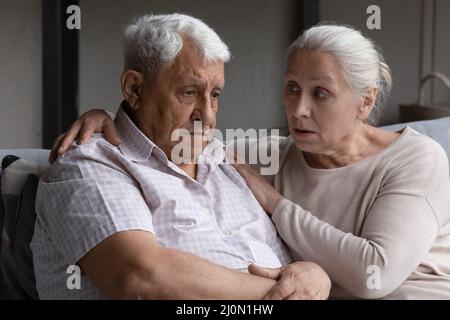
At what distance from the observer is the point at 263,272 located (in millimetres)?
1925

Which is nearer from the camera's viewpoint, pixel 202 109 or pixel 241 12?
pixel 202 109

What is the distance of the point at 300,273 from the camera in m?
1.96

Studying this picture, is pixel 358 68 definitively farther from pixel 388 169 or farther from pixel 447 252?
pixel 447 252

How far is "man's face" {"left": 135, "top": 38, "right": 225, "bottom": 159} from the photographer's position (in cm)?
204

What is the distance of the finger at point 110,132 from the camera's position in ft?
6.80

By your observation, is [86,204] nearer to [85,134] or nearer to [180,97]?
[85,134]

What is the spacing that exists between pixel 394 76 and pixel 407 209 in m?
3.76

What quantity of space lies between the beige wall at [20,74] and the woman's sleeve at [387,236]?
8.47ft

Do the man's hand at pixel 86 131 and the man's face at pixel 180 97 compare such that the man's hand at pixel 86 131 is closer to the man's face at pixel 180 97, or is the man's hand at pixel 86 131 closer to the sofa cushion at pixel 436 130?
the man's face at pixel 180 97

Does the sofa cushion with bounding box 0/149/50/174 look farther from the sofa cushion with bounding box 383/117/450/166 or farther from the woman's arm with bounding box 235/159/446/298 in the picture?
the sofa cushion with bounding box 383/117/450/166

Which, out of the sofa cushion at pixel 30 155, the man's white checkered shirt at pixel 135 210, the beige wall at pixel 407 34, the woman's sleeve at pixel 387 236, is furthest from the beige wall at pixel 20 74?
the woman's sleeve at pixel 387 236

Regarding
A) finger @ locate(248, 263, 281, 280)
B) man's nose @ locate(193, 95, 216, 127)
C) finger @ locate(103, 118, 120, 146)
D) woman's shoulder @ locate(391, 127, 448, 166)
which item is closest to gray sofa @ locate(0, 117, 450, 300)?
finger @ locate(103, 118, 120, 146)

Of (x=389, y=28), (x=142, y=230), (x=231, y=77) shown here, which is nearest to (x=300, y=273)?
(x=142, y=230)

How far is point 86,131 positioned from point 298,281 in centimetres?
62
